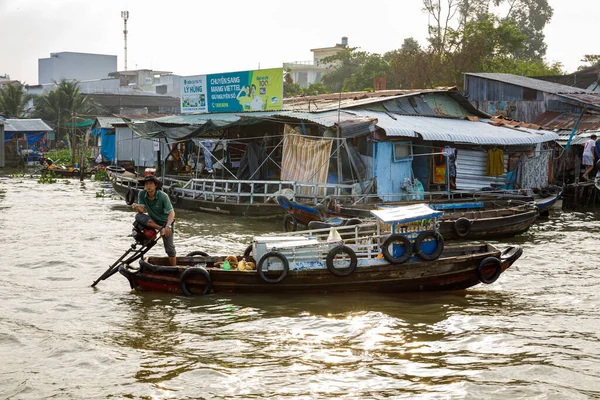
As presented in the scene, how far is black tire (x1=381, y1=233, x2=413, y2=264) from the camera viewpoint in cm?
999

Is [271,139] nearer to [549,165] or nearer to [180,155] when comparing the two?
[180,155]

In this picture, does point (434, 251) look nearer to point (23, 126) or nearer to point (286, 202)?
point (286, 202)

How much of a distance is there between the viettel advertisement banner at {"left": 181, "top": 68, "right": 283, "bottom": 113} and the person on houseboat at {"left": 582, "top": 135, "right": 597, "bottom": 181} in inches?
399

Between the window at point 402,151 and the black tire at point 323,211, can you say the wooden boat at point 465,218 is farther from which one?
the window at point 402,151

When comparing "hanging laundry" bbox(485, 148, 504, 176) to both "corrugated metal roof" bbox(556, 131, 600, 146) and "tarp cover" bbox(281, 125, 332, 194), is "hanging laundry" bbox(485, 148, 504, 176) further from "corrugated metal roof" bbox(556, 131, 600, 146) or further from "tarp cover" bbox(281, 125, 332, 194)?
"tarp cover" bbox(281, 125, 332, 194)

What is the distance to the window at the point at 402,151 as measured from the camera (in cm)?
1808

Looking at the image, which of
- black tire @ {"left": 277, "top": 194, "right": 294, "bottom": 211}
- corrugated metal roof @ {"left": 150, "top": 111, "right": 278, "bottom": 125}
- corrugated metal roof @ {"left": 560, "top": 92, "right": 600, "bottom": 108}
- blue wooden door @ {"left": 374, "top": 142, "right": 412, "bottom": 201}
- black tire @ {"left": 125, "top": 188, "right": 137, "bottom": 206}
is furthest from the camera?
corrugated metal roof @ {"left": 560, "top": 92, "right": 600, "bottom": 108}

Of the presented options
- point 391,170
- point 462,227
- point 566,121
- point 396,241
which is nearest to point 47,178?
point 391,170

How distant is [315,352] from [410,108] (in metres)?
14.3

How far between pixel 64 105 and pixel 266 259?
40.2 metres

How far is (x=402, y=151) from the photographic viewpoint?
18.3 meters

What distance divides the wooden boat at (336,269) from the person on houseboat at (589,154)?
13.3m

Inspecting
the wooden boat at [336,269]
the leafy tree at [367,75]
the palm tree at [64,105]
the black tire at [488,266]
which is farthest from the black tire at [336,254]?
the palm tree at [64,105]

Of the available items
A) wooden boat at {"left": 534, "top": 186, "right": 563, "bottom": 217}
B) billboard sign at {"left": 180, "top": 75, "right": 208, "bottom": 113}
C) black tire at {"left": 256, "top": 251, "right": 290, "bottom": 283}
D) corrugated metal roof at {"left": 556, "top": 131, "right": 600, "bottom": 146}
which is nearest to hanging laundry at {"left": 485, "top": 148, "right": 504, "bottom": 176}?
wooden boat at {"left": 534, "top": 186, "right": 563, "bottom": 217}
